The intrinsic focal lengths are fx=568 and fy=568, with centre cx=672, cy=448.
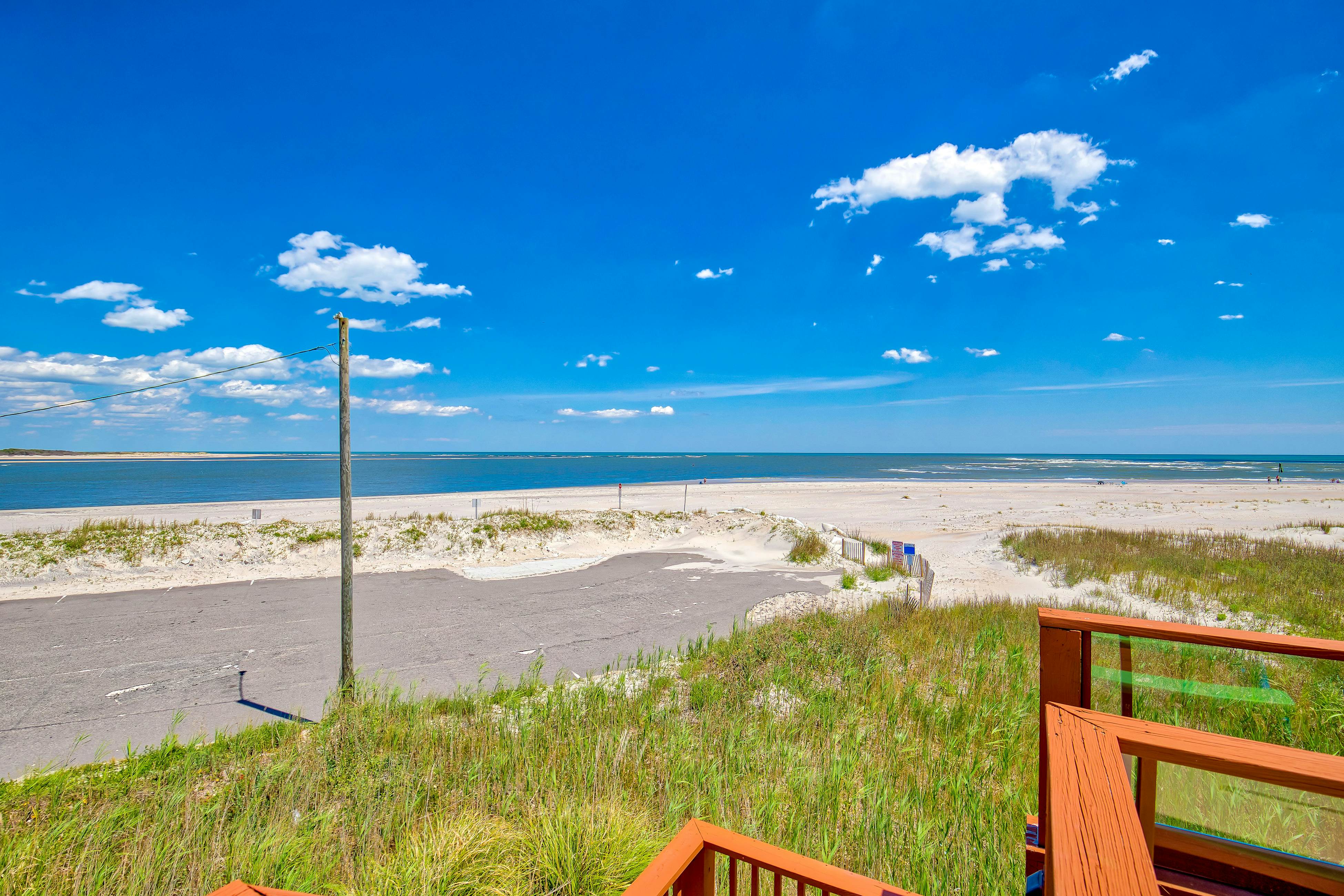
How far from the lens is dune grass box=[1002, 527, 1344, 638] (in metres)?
11.6

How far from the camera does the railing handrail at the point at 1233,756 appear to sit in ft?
4.17

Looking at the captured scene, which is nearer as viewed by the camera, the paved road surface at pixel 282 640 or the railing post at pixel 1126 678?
the railing post at pixel 1126 678

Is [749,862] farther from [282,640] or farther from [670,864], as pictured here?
[282,640]

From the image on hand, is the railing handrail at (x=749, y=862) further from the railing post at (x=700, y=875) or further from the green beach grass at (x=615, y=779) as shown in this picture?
the green beach grass at (x=615, y=779)

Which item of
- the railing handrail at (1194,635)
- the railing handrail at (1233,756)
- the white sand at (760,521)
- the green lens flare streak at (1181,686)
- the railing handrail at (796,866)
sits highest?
the railing handrail at (1194,635)

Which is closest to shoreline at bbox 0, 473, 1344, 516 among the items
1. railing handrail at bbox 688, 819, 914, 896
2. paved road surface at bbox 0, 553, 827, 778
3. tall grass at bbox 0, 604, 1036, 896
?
paved road surface at bbox 0, 553, 827, 778

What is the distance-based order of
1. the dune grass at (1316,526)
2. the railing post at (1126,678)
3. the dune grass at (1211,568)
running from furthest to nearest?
1. the dune grass at (1316,526)
2. the dune grass at (1211,568)
3. the railing post at (1126,678)

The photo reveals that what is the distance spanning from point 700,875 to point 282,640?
12.7m

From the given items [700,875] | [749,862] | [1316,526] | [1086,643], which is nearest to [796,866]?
[749,862]

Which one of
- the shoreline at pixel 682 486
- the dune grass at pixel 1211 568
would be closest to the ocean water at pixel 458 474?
the shoreline at pixel 682 486

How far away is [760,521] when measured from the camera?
23953 mm

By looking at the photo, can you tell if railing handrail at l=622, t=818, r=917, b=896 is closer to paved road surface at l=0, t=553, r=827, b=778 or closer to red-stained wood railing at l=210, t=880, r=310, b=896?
red-stained wood railing at l=210, t=880, r=310, b=896

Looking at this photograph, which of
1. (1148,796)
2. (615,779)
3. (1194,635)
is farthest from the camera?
(615,779)

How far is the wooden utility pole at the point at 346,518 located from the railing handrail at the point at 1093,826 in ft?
30.4
